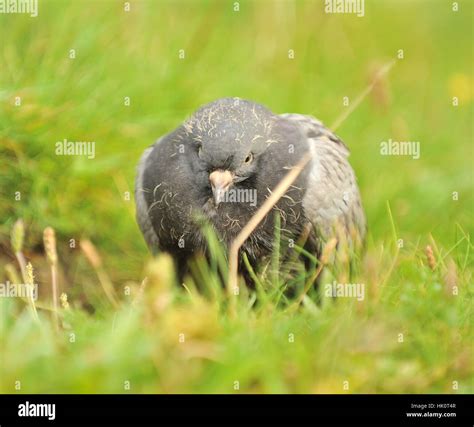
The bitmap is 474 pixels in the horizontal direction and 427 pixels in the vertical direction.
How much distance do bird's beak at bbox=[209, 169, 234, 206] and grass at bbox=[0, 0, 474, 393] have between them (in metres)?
0.34

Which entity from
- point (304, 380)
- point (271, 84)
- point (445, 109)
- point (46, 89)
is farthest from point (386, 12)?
→ point (304, 380)

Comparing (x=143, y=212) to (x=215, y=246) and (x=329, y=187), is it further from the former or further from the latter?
(x=329, y=187)

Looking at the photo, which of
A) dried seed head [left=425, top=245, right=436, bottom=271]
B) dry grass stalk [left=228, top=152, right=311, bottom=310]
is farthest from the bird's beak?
dried seed head [left=425, top=245, right=436, bottom=271]

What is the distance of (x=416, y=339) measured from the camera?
4.54 metres

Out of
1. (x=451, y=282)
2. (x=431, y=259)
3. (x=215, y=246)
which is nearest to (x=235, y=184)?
(x=215, y=246)

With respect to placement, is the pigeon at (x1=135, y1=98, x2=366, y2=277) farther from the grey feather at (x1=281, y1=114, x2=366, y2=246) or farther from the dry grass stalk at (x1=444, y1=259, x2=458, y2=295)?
the dry grass stalk at (x1=444, y1=259, x2=458, y2=295)

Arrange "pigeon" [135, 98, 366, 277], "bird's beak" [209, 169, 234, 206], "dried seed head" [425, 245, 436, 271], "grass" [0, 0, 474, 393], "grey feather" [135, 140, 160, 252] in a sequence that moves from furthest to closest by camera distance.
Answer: "grey feather" [135, 140, 160, 252], "pigeon" [135, 98, 366, 277], "bird's beak" [209, 169, 234, 206], "dried seed head" [425, 245, 436, 271], "grass" [0, 0, 474, 393]

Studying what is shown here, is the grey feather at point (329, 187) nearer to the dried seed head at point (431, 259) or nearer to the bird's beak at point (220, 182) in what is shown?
the bird's beak at point (220, 182)

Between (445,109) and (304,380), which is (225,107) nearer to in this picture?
(304,380)

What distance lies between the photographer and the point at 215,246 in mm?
5227

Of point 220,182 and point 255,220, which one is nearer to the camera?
point 220,182

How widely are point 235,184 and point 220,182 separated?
297 millimetres

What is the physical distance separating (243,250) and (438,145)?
409cm

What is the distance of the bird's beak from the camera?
202 inches
